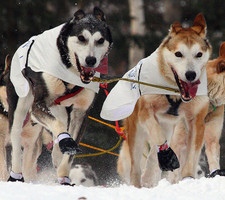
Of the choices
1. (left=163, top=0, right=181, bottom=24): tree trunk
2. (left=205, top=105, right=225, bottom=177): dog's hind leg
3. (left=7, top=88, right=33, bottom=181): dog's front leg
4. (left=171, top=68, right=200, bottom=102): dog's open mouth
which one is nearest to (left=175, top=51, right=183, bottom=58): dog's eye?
(left=171, top=68, right=200, bottom=102): dog's open mouth

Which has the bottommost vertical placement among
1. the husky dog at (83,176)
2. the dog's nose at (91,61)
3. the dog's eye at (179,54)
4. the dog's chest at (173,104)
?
the husky dog at (83,176)

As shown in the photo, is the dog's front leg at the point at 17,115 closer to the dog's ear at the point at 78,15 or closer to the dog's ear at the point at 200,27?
the dog's ear at the point at 78,15

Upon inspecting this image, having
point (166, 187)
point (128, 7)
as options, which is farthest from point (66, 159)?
point (128, 7)

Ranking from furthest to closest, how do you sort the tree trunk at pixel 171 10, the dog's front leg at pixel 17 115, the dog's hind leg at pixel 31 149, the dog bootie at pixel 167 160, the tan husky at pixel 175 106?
the tree trunk at pixel 171 10 < the dog's hind leg at pixel 31 149 < the dog's front leg at pixel 17 115 < the tan husky at pixel 175 106 < the dog bootie at pixel 167 160

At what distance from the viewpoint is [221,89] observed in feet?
17.4

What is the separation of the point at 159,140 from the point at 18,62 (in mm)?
1423

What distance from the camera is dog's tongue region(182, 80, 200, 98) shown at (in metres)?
4.34

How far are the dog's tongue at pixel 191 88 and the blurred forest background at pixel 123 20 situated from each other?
15.7 feet

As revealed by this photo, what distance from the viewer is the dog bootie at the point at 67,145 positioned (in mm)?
4145

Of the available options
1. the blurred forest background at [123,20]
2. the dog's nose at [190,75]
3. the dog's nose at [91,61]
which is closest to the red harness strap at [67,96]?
the dog's nose at [91,61]

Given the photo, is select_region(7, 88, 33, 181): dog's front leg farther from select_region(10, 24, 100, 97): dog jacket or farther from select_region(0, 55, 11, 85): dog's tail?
select_region(0, 55, 11, 85): dog's tail

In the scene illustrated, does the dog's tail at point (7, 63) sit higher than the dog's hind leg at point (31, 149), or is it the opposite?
the dog's tail at point (7, 63)

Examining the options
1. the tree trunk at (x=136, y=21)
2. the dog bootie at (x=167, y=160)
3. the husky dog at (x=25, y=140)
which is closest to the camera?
the dog bootie at (x=167, y=160)

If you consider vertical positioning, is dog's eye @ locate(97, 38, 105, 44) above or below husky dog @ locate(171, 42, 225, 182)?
above
